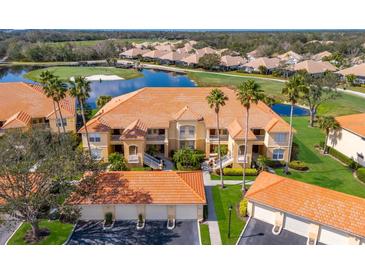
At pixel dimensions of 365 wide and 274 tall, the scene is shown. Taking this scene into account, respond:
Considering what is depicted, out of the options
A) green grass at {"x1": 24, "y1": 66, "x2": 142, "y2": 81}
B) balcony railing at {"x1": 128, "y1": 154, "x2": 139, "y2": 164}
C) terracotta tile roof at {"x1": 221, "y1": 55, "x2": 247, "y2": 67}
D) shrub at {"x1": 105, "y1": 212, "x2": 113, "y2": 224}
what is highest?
terracotta tile roof at {"x1": 221, "y1": 55, "x2": 247, "y2": 67}

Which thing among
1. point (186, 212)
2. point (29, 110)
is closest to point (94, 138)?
point (29, 110)

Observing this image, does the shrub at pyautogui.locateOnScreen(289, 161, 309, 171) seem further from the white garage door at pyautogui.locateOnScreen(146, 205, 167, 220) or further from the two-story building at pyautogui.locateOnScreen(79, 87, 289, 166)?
the white garage door at pyautogui.locateOnScreen(146, 205, 167, 220)

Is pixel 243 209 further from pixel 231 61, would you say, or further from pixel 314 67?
pixel 231 61

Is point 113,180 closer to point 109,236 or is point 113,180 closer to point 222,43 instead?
point 109,236

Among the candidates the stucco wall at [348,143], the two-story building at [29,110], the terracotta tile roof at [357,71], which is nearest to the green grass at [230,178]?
the stucco wall at [348,143]

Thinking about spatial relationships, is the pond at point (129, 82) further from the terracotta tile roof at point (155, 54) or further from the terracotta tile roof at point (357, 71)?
the terracotta tile roof at point (357, 71)

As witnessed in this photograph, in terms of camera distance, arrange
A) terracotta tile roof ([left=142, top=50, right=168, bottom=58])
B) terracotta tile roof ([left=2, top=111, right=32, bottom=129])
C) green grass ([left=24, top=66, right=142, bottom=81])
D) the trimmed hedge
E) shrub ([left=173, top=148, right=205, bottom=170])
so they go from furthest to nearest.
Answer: terracotta tile roof ([left=142, top=50, right=168, bottom=58]) → green grass ([left=24, top=66, right=142, bottom=81]) → terracotta tile roof ([left=2, top=111, right=32, bottom=129]) → the trimmed hedge → shrub ([left=173, top=148, right=205, bottom=170])

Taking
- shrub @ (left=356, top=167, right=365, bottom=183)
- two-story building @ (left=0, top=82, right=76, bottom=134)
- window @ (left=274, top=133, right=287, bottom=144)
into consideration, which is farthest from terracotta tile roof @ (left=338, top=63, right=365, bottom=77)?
two-story building @ (left=0, top=82, right=76, bottom=134)

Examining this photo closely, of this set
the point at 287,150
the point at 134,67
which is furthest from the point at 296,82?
the point at 134,67
